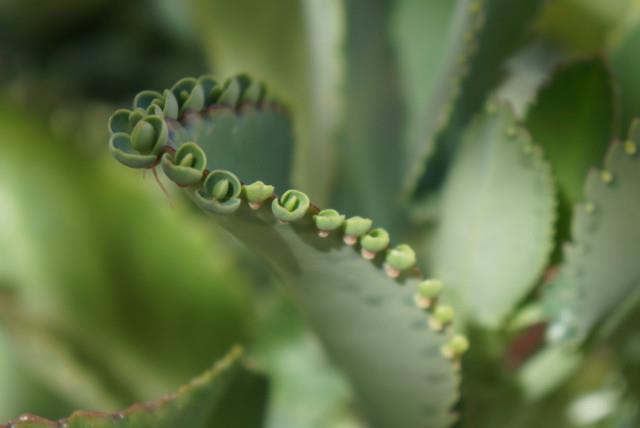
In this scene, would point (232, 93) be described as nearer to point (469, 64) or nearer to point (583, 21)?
point (469, 64)

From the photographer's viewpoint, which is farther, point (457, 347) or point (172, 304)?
point (172, 304)

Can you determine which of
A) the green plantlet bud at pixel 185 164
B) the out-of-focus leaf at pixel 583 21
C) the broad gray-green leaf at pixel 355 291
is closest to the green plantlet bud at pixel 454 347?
the broad gray-green leaf at pixel 355 291

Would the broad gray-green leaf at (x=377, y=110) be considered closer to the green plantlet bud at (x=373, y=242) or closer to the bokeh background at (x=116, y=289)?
the bokeh background at (x=116, y=289)

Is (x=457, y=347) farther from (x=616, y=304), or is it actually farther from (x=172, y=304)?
(x=172, y=304)

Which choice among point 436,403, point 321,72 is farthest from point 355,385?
point 321,72

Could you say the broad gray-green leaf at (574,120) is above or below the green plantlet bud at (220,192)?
above

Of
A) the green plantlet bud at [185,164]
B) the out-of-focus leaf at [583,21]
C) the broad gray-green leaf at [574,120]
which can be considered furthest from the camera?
the out-of-focus leaf at [583,21]

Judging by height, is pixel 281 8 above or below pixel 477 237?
above
